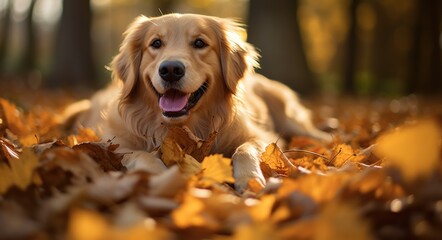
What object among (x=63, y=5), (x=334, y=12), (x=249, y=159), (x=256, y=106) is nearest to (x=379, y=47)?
(x=334, y=12)

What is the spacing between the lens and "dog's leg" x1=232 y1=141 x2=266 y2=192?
2564mm

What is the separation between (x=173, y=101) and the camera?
3.42m

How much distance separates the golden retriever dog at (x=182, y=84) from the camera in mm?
3379

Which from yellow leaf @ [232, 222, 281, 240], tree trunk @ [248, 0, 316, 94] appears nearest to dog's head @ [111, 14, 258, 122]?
yellow leaf @ [232, 222, 281, 240]

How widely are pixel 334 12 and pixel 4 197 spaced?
2782 cm

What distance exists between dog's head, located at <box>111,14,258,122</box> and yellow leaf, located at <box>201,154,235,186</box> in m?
1.01

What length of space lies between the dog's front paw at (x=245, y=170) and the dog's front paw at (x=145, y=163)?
402mm

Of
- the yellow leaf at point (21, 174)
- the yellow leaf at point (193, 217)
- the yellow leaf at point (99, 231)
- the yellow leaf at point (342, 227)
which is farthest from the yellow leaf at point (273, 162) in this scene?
the yellow leaf at point (99, 231)

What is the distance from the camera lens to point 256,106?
4.79 m

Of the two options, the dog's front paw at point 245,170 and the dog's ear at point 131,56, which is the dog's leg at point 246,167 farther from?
the dog's ear at point 131,56

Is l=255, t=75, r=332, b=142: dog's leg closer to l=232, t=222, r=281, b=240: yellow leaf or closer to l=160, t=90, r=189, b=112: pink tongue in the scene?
l=160, t=90, r=189, b=112: pink tongue

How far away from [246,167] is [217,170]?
39 cm

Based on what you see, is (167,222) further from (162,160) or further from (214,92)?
(214,92)

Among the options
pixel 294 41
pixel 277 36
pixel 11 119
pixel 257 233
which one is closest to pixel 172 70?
pixel 11 119
